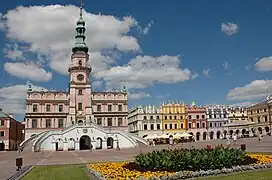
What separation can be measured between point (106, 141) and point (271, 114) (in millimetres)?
57227

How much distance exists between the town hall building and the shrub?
56306 mm

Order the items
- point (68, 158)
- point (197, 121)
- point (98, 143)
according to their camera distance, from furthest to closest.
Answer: point (197, 121)
point (98, 143)
point (68, 158)

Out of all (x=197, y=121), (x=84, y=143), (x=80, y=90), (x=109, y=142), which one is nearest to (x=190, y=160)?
(x=109, y=142)

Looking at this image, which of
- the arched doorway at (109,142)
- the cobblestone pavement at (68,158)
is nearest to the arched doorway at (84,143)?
the arched doorway at (109,142)

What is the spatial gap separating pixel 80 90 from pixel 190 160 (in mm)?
70065

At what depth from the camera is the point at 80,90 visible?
85.6 m

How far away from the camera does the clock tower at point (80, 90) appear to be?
84588 mm

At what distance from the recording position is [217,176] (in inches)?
651

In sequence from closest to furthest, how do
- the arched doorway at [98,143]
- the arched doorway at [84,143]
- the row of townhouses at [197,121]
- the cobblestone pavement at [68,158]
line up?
1. the cobblestone pavement at [68,158]
2. the arched doorway at [98,143]
3. the arched doorway at [84,143]
4. the row of townhouses at [197,121]

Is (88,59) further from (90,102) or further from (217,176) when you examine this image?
(217,176)

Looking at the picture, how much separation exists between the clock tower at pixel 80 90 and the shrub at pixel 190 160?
219 feet

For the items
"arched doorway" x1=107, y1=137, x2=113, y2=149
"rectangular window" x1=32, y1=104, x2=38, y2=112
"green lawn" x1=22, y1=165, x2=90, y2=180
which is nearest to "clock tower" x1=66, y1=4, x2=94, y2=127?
"arched doorway" x1=107, y1=137, x2=113, y2=149

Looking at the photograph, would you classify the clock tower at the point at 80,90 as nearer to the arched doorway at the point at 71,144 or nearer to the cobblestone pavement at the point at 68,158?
the arched doorway at the point at 71,144

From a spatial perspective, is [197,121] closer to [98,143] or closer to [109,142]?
[109,142]
